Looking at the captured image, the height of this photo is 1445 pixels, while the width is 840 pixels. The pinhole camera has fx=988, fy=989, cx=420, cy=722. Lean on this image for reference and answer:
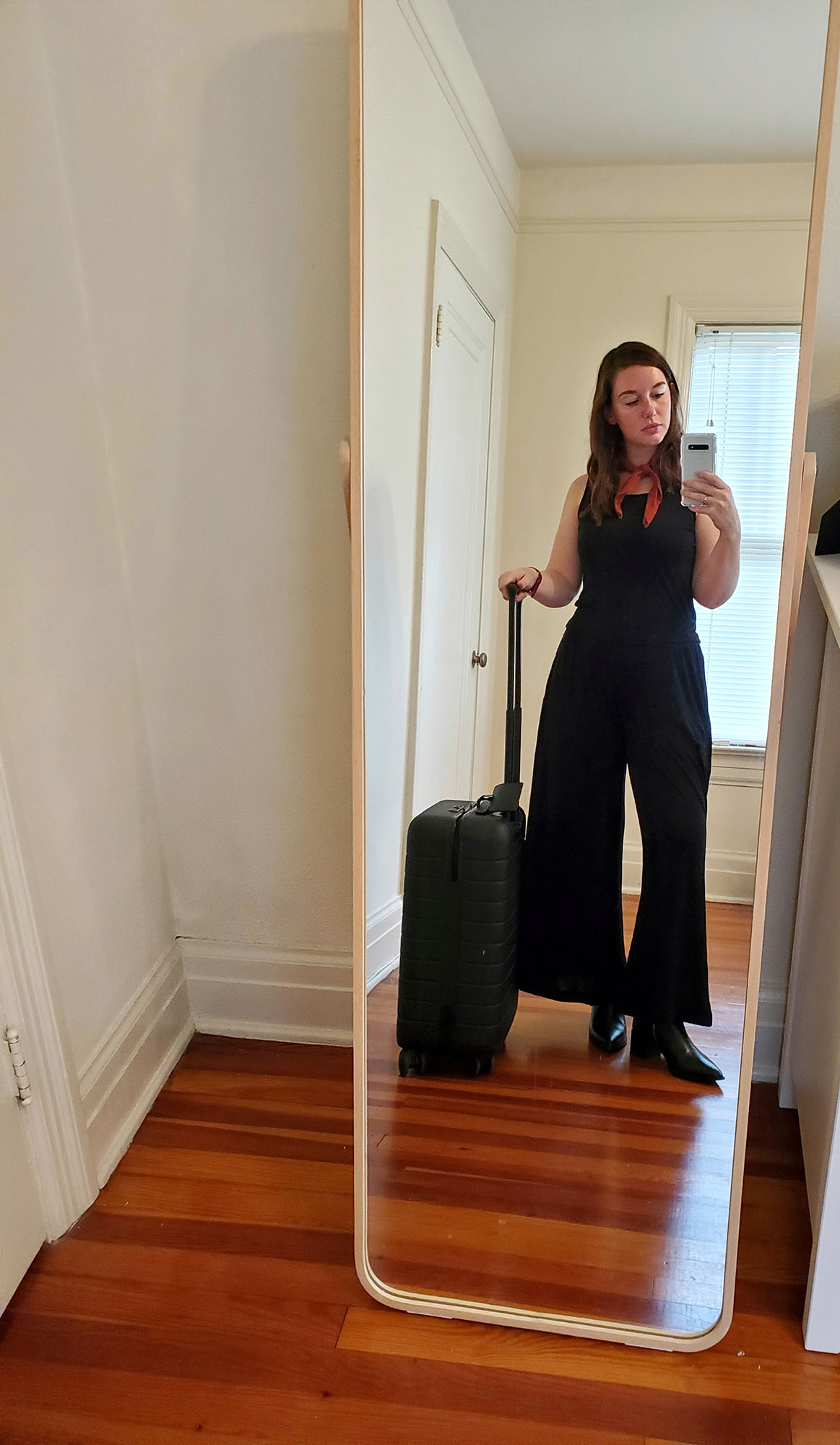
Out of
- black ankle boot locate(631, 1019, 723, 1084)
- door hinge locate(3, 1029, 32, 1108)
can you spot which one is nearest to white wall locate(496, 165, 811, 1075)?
black ankle boot locate(631, 1019, 723, 1084)

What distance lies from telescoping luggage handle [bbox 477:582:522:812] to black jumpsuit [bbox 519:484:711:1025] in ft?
0.09

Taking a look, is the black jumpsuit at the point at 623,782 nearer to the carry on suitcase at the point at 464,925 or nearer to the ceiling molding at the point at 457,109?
the carry on suitcase at the point at 464,925

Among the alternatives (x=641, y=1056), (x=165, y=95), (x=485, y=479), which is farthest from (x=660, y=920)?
(x=165, y=95)

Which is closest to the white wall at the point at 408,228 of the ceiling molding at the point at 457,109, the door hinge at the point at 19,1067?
the ceiling molding at the point at 457,109

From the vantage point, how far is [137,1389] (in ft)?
4.14

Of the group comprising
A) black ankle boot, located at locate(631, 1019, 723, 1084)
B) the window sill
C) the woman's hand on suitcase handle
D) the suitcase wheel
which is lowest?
the suitcase wheel

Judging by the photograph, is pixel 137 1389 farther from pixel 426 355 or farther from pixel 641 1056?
pixel 426 355

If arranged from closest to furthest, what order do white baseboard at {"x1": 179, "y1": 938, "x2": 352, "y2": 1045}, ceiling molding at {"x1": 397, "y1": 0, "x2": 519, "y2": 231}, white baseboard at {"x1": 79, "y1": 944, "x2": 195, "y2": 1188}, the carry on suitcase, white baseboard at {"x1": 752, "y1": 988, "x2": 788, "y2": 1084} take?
ceiling molding at {"x1": 397, "y1": 0, "x2": 519, "y2": 231} → the carry on suitcase → white baseboard at {"x1": 79, "y1": 944, "x2": 195, "y2": 1188} → white baseboard at {"x1": 752, "y1": 988, "x2": 788, "y2": 1084} → white baseboard at {"x1": 179, "y1": 938, "x2": 352, "y2": 1045}

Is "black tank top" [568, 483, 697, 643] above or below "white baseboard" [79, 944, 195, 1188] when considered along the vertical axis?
above

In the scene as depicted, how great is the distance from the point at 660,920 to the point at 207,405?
42.8 inches

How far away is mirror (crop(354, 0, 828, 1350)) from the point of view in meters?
1.12

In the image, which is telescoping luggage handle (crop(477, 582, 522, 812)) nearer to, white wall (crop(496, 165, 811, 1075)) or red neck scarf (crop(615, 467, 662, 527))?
white wall (crop(496, 165, 811, 1075))

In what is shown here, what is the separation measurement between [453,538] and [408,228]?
15.1 inches

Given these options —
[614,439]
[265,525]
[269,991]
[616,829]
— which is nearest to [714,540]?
[614,439]
